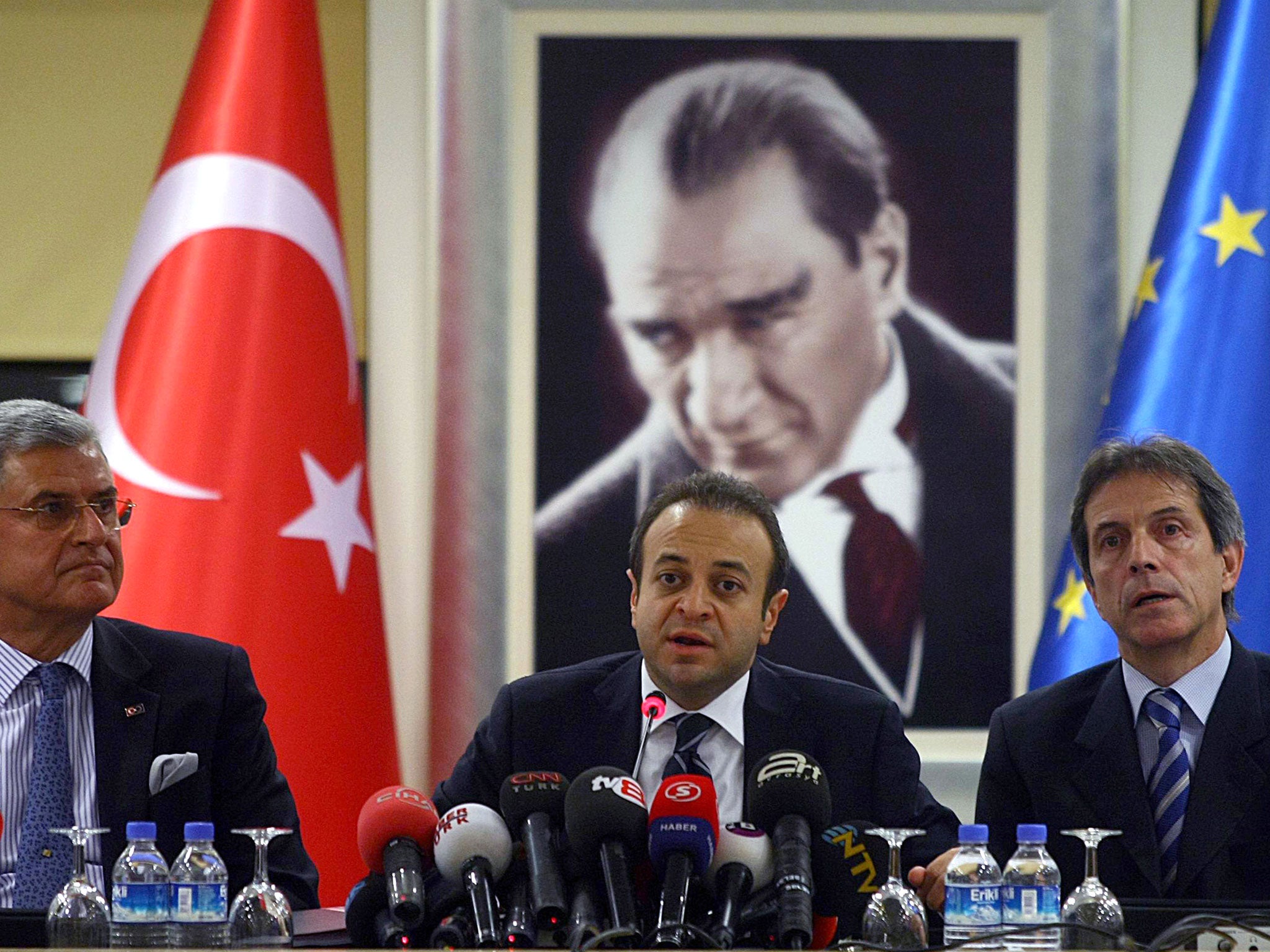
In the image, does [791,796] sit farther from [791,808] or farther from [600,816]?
[600,816]

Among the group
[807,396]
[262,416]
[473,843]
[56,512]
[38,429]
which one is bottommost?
[473,843]

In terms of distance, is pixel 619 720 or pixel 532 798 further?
pixel 619 720

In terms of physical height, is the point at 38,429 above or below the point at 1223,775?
above

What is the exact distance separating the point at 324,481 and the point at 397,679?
→ 26.7 inches

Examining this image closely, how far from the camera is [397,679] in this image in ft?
14.5

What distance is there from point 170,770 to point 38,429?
0.67 meters

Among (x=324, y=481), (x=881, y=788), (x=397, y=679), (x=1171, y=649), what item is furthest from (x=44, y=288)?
(x=1171, y=649)

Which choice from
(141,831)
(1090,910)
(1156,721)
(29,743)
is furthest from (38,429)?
(1156,721)

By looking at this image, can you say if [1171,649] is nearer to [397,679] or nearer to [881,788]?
[881,788]

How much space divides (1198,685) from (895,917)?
1.08 meters

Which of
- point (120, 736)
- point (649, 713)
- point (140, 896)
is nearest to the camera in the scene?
point (140, 896)

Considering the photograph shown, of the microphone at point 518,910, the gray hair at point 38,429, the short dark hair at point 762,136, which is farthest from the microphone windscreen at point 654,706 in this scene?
the short dark hair at point 762,136

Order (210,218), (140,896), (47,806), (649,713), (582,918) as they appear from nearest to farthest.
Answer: (582,918), (140,896), (649,713), (47,806), (210,218)

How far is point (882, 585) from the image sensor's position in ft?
14.5
